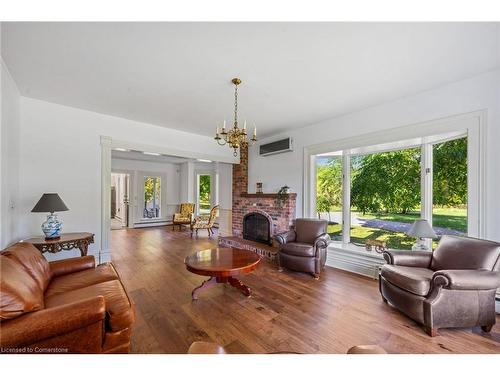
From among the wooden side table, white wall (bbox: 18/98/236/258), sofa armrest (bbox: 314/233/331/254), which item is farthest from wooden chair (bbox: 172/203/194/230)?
sofa armrest (bbox: 314/233/331/254)

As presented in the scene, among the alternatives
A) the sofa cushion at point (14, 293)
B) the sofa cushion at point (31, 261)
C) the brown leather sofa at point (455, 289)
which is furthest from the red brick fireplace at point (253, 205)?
the sofa cushion at point (14, 293)

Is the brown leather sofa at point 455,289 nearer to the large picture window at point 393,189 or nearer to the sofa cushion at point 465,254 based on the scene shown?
the sofa cushion at point 465,254

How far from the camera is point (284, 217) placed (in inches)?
167

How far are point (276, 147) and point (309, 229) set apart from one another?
75.0 inches

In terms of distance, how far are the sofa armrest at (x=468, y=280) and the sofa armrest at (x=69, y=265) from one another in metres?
3.43

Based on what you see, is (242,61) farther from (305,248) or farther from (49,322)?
(305,248)

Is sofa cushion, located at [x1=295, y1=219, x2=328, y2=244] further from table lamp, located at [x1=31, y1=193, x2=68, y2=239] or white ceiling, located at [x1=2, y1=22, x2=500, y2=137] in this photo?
table lamp, located at [x1=31, y1=193, x2=68, y2=239]

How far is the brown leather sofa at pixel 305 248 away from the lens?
314cm

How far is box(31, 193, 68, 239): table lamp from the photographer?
2676mm

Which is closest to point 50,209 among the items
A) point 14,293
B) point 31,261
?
point 31,261

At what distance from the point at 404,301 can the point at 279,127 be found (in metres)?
3.31

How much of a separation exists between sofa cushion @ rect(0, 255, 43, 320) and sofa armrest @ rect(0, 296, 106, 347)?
0.05 metres
